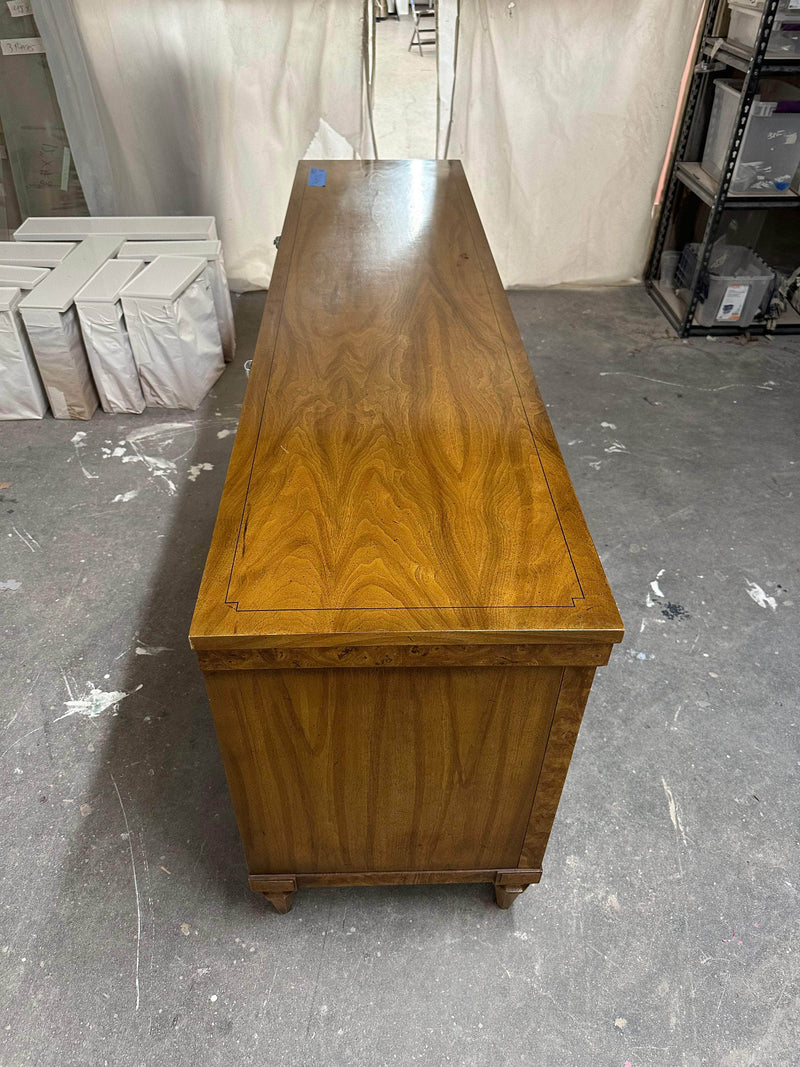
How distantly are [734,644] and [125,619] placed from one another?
148 cm

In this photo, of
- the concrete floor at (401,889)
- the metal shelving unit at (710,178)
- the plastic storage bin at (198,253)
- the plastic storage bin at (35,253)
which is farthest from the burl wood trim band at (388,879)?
the metal shelving unit at (710,178)

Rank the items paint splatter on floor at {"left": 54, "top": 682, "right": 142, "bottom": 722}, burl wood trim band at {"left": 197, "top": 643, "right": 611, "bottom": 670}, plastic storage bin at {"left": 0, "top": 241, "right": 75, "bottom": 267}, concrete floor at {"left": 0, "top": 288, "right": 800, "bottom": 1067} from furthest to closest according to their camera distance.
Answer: plastic storage bin at {"left": 0, "top": 241, "right": 75, "bottom": 267}, paint splatter on floor at {"left": 54, "top": 682, "right": 142, "bottom": 722}, concrete floor at {"left": 0, "top": 288, "right": 800, "bottom": 1067}, burl wood trim band at {"left": 197, "top": 643, "right": 611, "bottom": 670}

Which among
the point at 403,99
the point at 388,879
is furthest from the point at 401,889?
the point at 403,99

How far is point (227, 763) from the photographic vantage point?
1060 mm

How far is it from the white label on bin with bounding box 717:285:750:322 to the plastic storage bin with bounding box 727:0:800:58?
2.50 ft

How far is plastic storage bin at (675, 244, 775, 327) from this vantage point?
2.86 metres

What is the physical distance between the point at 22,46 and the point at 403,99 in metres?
3.14

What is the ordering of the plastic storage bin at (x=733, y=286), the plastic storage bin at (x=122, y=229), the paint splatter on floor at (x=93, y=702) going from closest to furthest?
the paint splatter on floor at (x=93, y=702), the plastic storage bin at (x=122, y=229), the plastic storage bin at (x=733, y=286)

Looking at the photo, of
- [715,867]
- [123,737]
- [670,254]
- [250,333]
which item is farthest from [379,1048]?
[670,254]

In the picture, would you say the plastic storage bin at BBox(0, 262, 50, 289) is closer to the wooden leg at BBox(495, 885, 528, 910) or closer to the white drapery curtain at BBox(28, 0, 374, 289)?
the white drapery curtain at BBox(28, 0, 374, 289)

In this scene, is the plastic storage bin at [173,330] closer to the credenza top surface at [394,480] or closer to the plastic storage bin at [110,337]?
the plastic storage bin at [110,337]

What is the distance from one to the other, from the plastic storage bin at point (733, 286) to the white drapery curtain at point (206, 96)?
4.77 feet

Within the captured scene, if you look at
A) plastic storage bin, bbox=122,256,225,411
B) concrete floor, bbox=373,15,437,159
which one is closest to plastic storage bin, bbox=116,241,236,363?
plastic storage bin, bbox=122,256,225,411

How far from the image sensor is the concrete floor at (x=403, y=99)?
449 centimetres
